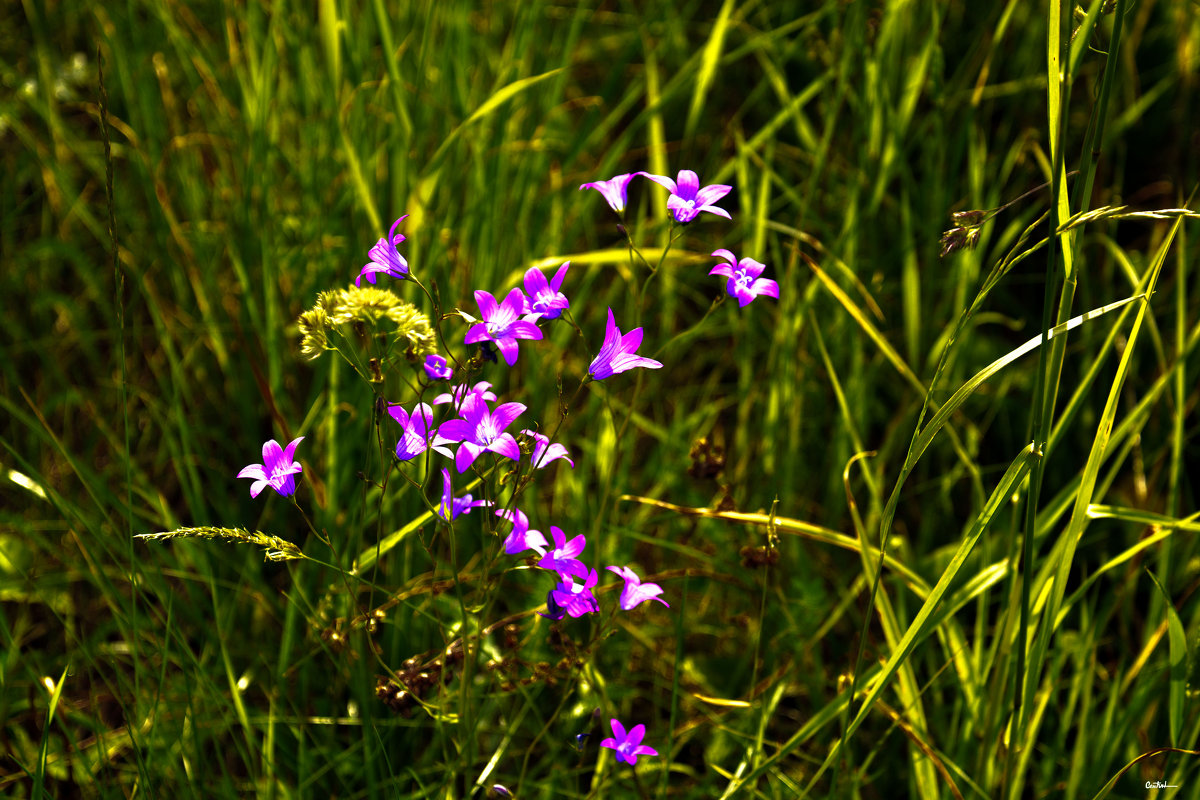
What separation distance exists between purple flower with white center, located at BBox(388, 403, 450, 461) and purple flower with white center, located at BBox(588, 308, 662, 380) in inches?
9.7

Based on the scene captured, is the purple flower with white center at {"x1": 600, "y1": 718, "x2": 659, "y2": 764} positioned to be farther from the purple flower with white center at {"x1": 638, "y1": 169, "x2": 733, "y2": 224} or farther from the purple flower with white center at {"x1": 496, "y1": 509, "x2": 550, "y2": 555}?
the purple flower with white center at {"x1": 638, "y1": 169, "x2": 733, "y2": 224}

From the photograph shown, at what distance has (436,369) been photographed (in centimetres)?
135

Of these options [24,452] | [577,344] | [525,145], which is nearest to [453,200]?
[525,145]

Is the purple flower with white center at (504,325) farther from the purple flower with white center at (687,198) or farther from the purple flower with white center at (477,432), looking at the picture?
the purple flower with white center at (687,198)

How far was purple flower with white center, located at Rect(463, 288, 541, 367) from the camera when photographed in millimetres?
1222

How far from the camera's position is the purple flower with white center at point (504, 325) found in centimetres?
122

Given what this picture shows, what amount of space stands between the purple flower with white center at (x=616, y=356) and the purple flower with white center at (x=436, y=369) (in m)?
0.23

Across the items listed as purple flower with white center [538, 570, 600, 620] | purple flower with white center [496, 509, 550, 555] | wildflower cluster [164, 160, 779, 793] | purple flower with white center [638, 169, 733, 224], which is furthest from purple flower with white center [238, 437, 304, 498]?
purple flower with white center [638, 169, 733, 224]

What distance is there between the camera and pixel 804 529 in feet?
5.71

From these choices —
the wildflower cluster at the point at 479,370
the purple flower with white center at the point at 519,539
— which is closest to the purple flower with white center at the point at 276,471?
the wildflower cluster at the point at 479,370

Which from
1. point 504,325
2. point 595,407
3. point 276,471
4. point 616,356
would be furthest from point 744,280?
point 595,407

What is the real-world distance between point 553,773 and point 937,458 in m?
1.56

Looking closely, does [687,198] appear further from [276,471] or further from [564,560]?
[276,471]

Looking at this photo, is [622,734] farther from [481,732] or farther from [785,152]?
[785,152]
